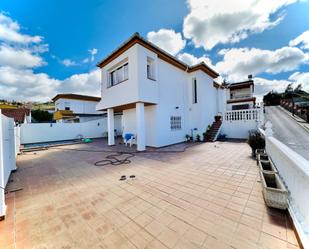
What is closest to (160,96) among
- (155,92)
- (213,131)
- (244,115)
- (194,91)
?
(155,92)

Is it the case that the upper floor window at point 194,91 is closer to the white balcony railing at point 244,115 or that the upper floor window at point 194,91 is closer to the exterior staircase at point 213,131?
the exterior staircase at point 213,131

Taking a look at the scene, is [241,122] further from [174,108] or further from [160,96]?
[160,96]

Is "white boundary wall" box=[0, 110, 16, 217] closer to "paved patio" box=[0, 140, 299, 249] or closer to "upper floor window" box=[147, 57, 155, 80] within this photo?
"paved patio" box=[0, 140, 299, 249]

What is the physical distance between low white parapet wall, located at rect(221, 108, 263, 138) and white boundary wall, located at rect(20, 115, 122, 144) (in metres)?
13.2

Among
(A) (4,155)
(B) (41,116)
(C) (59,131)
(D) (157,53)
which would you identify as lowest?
(A) (4,155)

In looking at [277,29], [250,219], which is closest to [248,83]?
[277,29]

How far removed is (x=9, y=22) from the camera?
22.3 feet

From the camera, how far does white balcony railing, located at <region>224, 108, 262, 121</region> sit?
1076cm

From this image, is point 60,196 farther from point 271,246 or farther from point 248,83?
point 248,83

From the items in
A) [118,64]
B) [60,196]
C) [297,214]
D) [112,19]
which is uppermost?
[112,19]

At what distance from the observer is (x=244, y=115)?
11289mm

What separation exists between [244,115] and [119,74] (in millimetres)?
10652

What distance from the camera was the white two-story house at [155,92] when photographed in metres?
7.75

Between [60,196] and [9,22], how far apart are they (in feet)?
30.7
